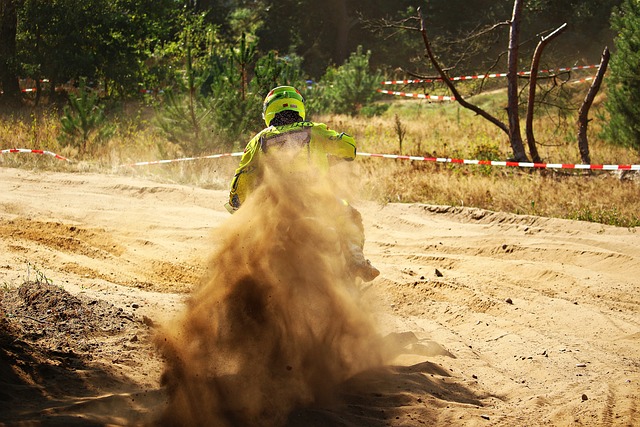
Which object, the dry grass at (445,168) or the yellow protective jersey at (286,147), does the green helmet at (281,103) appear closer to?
the yellow protective jersey at (286,147)

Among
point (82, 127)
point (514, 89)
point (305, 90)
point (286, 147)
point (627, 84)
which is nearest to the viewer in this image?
point (286, 147)

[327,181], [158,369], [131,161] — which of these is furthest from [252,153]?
[131,161]

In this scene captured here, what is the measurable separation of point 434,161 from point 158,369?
11480 millimetres

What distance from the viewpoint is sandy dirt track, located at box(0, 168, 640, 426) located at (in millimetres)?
A: 5699

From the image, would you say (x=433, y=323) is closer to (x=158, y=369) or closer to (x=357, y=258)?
(x=357, y=258)

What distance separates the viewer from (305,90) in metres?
23.0

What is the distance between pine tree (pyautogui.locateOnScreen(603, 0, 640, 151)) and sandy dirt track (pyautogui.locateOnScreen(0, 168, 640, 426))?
6.57 meters

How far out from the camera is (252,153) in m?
7.05

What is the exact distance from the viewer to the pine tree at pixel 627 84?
57.9 feet

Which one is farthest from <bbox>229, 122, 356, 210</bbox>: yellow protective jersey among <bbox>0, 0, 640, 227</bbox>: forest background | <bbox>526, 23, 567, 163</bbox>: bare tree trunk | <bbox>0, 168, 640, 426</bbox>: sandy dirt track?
<bbox>526, 23, 567, 163</bbox>: bare tree trunk

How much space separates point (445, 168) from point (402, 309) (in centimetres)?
818

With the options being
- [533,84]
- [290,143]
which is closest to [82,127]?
[533,84]

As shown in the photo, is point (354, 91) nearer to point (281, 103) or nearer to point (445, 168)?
point (445, 168)

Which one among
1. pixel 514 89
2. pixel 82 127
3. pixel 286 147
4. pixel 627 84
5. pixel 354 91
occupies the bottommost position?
pixel 286 147
